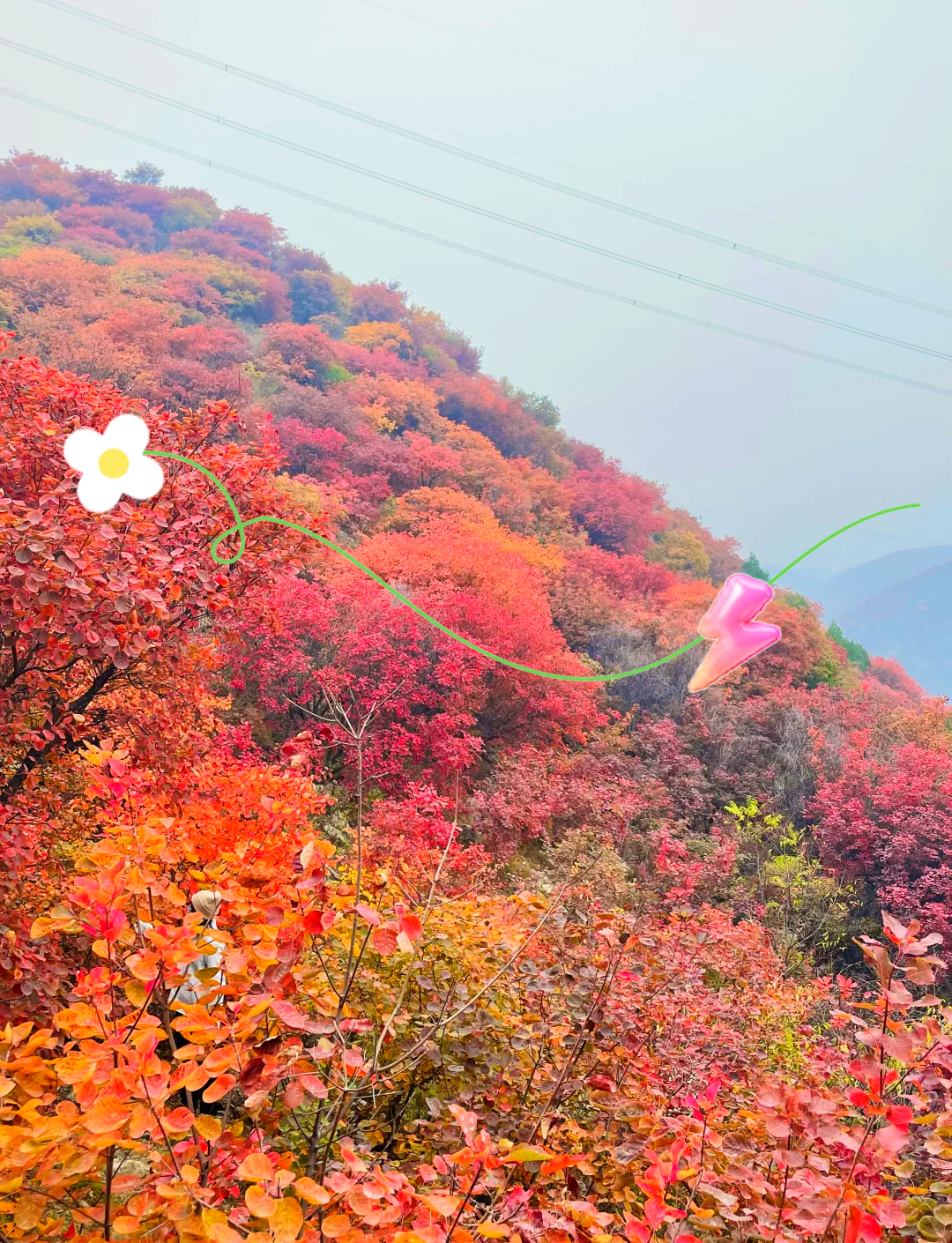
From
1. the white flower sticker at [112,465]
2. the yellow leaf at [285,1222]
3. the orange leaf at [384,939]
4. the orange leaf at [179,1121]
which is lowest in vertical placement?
the yellow leaf at [285,1222]

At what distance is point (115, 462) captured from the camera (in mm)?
3359

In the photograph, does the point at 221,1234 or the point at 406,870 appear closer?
the point at 221,1234

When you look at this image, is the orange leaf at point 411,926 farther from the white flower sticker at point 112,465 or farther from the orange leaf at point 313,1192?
the white flower sticker at point 112,465

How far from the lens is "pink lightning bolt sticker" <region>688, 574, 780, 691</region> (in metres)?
2.67

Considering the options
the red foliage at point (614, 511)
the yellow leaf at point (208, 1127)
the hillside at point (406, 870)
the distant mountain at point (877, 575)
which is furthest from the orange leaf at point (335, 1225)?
the distant mountain at point (877, 575)

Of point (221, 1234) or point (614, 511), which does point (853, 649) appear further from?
point (221, 1234)

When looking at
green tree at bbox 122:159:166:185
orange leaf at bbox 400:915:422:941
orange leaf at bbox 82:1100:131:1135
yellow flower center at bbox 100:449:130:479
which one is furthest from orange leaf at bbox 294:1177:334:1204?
green tree at bbox 122:159:166:185

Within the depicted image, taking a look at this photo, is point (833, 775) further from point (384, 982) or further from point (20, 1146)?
point (20, 1146)

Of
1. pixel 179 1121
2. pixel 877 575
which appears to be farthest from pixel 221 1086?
pixel 877 575

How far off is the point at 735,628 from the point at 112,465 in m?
2.68

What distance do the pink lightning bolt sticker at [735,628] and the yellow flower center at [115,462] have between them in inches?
99.3

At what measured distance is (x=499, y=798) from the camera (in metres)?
8.75

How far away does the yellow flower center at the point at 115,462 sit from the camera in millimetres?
3289

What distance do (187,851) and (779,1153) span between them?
1472 millimetres
